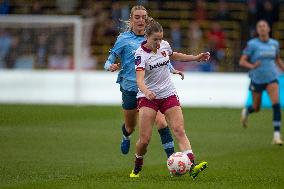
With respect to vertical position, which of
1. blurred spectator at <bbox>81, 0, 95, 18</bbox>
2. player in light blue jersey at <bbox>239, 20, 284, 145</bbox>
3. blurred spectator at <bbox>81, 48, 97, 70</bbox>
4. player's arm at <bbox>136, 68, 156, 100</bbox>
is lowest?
blurred spectator at <bbox>81, 48, 97, 70</bbox>

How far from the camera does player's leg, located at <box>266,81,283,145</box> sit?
1870cm

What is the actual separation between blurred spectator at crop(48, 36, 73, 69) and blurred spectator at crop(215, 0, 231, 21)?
692 centimetres

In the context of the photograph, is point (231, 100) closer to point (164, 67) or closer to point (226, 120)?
point (226, 120)

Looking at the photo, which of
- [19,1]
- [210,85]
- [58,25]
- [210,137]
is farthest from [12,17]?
[210,137]

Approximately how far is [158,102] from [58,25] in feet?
57.8

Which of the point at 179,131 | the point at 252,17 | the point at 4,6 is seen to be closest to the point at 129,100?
the point at 179,131

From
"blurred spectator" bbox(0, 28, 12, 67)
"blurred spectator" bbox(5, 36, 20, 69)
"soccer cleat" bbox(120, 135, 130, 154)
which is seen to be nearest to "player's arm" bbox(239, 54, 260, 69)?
"soccer cleat" bbox(120, 135, 130, 154)

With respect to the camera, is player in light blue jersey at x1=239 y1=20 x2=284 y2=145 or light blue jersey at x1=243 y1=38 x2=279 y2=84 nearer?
player in light blue jersey at x1=239 y1=20 x2=284 y2=145

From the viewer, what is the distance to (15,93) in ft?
95.0

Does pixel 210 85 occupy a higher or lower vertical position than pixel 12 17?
lower

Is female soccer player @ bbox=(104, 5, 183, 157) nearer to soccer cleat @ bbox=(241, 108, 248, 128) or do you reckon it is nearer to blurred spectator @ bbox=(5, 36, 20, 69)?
soccer cleat @ bbox=(241, 108, 248, 128)

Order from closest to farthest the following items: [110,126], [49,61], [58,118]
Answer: [110,126]
[58,118]
[49,61]

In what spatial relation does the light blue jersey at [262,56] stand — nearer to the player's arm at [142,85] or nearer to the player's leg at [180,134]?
the player's leg at [180,134]

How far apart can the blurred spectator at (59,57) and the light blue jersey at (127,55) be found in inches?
568
